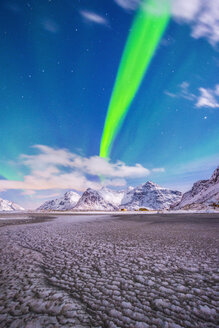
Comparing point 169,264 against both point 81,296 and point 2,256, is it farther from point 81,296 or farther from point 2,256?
point 2,256

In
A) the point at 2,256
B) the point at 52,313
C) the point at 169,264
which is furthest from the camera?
the point at 2,256

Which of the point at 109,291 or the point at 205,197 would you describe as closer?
the point at 109,291

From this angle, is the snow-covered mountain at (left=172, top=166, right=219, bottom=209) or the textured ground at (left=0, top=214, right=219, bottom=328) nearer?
the textured ground at (left=0, top=214, right=219, bottom=328)

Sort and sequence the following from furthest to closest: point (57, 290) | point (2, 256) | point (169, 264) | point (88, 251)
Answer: point (88, 251) → point (2, 256) → point (169, 264) → point (57, 290)

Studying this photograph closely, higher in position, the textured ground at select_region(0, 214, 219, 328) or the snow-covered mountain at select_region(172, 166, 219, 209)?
the snow-covered mountain at select_region(172, 166, 219, 209)

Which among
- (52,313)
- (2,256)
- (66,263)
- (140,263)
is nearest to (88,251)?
(66,263)

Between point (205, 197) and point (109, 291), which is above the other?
point (205, 197)

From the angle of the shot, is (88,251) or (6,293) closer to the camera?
(6,293)

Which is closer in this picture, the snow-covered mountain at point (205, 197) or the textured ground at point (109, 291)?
the textured ground at point (109, 291)

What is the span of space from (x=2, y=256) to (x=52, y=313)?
2800 mm

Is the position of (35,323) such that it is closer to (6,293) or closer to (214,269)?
(6,293)

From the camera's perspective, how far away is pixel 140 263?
3.21 metres

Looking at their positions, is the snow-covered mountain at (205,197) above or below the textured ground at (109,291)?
above

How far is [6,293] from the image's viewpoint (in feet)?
6.81
